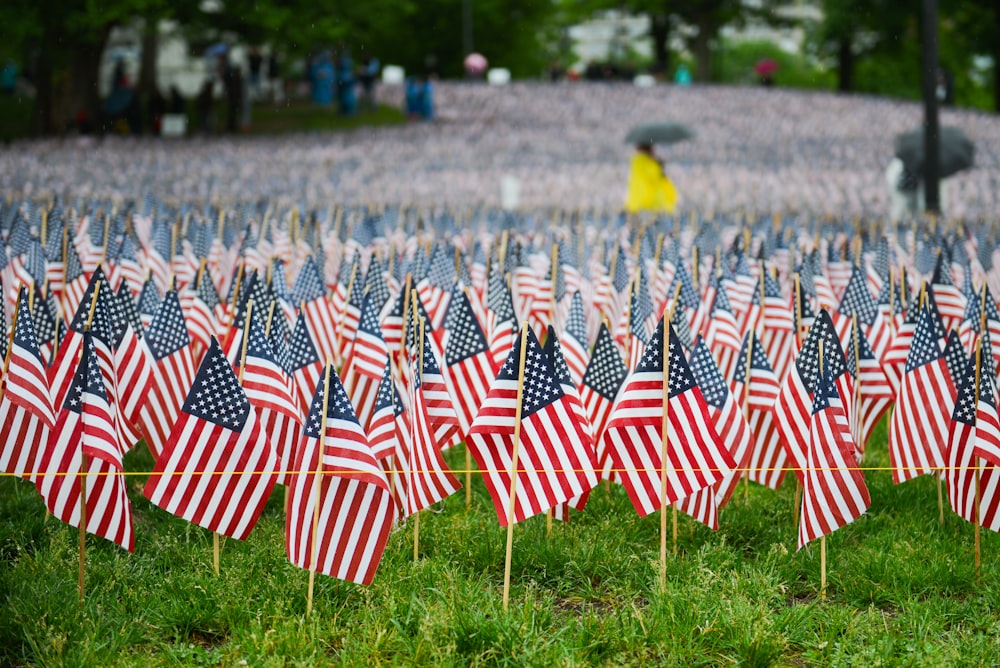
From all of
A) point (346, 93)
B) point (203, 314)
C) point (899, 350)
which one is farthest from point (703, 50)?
point (203, 314)

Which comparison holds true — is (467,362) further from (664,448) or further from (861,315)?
(861,315)

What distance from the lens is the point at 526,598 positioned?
6641mm

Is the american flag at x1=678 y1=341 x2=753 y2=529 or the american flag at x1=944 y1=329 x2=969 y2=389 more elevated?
the american flag at x1=944 y1=329 x2=969 y2=389

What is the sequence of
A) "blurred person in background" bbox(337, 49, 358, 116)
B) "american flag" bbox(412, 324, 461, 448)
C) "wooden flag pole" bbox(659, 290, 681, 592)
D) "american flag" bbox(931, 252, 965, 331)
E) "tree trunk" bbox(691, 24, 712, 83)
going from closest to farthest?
"wooden flag pole" bbox(659, 290, 681, 592)
"american flag" bbox(412, 324, 461, 448)
"american flag" bbox(931, 252, 965, 331)
"blurred person in background" bbox(337, 49, 358, 116)
"tree trunk" bbox(691, 24, 712, 83)

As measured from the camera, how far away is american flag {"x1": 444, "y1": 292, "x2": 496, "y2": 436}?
845 centimetres

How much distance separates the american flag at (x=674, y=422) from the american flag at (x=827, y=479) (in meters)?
0.48

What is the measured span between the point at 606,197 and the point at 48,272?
1379 centimetres

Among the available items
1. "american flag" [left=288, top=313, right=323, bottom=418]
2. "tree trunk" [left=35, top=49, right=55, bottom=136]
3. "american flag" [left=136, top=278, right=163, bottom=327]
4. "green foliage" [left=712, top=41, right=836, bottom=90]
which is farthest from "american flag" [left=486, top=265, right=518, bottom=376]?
"green foliage" [left=712, top=41, right=836, bottom=90]

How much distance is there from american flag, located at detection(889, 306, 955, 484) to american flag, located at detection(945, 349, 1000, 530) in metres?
0.51

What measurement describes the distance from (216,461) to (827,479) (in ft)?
10.6

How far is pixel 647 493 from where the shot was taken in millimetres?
7164

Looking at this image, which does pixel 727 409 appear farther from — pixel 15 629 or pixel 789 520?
pixel 15 629

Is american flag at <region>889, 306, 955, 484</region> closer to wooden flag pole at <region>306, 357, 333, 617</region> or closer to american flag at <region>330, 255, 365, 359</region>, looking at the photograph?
wooden flag pole at <region>306, 357, 333, 617</region>

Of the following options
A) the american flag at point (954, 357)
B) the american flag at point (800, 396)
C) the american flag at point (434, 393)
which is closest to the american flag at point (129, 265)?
the american flag at point (434, 393)
